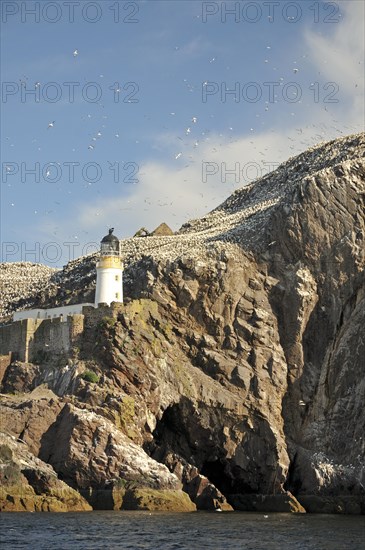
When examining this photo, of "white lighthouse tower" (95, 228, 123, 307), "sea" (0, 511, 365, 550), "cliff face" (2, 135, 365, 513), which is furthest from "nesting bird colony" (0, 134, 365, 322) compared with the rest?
"sea" (0, 511, 365, 550)

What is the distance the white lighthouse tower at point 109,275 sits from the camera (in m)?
90.7

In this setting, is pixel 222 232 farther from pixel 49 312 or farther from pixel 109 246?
pixel 49 312

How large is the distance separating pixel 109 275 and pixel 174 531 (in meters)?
30.3

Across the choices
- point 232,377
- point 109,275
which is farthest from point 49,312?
point 232,377

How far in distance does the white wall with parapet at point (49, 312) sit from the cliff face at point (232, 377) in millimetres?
4314

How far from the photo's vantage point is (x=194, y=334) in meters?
88.8

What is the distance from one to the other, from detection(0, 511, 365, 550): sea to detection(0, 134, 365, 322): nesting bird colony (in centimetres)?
2462

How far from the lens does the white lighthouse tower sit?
298 ft

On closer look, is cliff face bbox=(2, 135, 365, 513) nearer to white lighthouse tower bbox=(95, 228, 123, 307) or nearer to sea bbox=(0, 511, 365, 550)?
white lighthouse tower bbox=(95, 228, 123, 307)

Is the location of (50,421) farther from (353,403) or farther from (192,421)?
(353,403)

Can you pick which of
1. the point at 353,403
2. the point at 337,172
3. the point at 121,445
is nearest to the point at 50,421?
the point at 121,445

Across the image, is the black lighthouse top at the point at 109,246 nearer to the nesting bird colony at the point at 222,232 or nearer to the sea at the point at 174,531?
the nesting bird colony at the point at 222,232

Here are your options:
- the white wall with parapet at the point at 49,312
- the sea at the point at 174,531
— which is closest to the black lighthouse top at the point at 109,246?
the white wall with parapet at the point at 49,312

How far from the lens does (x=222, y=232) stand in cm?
10088
